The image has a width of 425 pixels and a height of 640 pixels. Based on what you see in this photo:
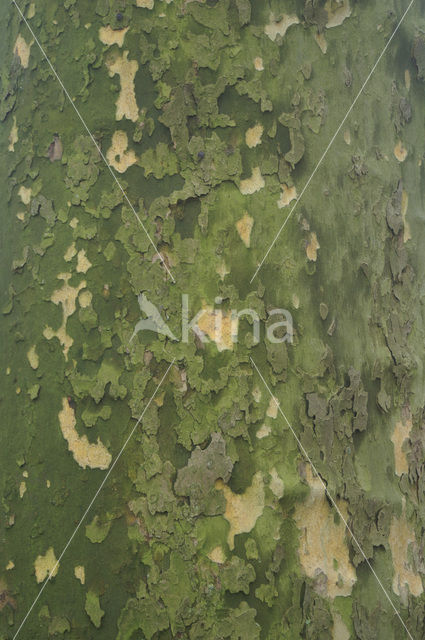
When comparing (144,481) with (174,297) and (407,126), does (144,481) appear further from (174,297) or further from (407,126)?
(407,126)

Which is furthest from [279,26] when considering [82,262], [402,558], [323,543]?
[402,558]

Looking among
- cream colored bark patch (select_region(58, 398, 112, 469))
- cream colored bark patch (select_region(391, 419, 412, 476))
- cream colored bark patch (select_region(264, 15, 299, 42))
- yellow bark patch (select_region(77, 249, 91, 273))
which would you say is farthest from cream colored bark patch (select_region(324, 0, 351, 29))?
cream colored bark patch (select_region(58, 398, 112, 469))

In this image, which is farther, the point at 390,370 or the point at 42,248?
the point at 390,370

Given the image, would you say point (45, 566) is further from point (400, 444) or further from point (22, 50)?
point (22, 50)

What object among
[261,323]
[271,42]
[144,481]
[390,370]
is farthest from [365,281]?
[144,481]

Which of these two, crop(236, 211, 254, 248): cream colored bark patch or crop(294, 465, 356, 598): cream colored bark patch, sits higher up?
crop(236, 211, 254, 248): cream colored bark patch

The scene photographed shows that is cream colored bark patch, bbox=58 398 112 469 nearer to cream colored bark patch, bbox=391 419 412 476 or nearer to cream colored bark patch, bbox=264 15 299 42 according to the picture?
cream colored bark patch, bbox=391 419 412 476

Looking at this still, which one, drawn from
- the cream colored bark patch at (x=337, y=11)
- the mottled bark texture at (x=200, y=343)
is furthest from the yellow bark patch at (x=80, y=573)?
the cream colored bark patch at (x=337, y=11)
